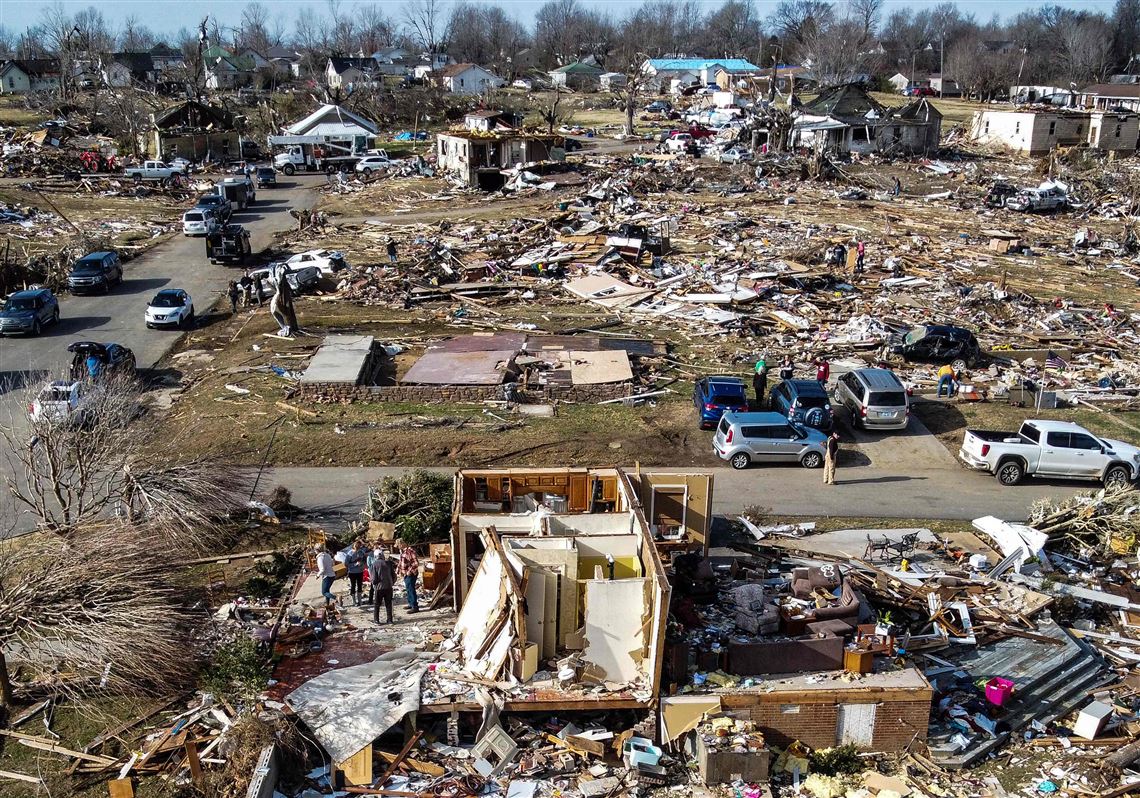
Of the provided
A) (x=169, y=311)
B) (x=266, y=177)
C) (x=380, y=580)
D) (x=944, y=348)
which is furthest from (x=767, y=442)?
(x=266, y=177)

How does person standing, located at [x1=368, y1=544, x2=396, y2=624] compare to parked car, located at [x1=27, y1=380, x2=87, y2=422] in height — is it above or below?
below

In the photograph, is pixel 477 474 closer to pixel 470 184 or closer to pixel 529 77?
pixel 470 184

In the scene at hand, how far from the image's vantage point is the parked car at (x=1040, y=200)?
2046 inches

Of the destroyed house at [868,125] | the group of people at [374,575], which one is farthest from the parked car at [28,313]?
the destroyed house at [868,125]

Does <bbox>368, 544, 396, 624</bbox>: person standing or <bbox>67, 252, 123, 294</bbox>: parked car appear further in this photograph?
<bbox>67, 252, 123, 294</bbox>: parked car

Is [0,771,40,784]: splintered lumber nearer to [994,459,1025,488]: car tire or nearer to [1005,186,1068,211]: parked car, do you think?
[994,459,1025,488]: car tire

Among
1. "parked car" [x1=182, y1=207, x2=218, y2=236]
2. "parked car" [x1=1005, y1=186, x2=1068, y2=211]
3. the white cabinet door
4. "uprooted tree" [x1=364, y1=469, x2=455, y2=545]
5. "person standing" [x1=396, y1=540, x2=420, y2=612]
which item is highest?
"parked car" [x1=1005, y1=186, x2=1068, y2=211]

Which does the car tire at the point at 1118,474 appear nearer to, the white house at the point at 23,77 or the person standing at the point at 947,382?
the person standing at the point at 947,382

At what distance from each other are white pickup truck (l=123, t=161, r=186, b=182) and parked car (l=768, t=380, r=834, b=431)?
150 ft

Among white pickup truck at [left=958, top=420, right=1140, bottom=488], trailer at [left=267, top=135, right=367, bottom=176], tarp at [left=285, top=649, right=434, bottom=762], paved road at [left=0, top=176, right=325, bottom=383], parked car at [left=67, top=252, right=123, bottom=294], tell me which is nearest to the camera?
tarp at [left=285, top=649, right=434, bottom=762]

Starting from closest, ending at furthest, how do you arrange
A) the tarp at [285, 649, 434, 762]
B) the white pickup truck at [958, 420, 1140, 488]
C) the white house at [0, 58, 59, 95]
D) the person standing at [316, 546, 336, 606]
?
1. the tarp at [285, 649, 434, 762]
2. the person standing at [316, 546, 336, 606]
3. the white pickup truck at [958, 420, 1140, 488]
4. the white house at [0, 58, 59, 95]

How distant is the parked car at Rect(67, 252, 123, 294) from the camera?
36469mm

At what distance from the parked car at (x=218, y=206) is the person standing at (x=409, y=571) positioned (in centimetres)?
3434

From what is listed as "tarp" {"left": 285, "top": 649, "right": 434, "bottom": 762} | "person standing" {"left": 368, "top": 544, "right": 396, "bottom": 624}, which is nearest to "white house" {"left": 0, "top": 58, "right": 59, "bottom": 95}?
"person standing" {"left": 368, "top": 544, "right": 396, "bottom": 624}
